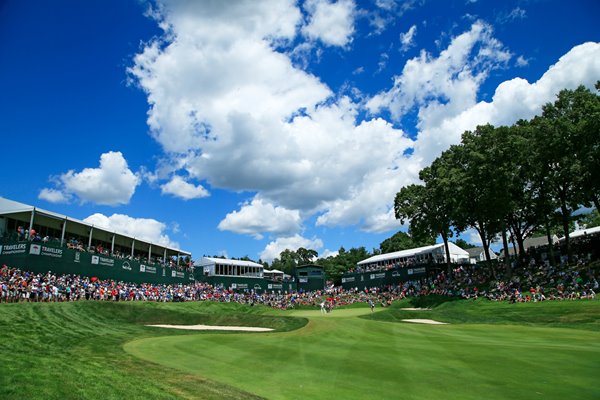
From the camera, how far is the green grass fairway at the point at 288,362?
1021 cm

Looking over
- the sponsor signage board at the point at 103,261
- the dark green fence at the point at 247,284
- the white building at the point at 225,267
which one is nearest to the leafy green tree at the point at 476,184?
the dark green fence at the point at 247,284

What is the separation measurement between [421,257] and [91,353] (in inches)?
2799

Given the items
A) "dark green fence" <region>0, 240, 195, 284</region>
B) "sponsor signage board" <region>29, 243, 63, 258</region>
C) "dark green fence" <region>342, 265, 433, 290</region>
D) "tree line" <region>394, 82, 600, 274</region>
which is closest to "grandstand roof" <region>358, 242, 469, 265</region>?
"dark green fence" <region>342, 265, 433, 290</region>

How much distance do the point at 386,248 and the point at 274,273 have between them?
43.3 m

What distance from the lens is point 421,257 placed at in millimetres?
79188

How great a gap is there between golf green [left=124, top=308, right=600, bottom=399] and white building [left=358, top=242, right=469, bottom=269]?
53.9 metres

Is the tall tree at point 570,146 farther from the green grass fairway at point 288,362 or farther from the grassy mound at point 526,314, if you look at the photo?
the green grass fairway at point 288,362

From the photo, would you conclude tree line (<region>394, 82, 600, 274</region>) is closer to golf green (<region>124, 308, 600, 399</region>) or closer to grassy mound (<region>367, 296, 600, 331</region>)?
grassy mound (<region>367, 296, 600, 331</region>)

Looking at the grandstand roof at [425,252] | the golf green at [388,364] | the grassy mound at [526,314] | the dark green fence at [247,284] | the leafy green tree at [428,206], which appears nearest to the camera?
the golf green at [388,364]

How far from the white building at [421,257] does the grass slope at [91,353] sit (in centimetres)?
4887

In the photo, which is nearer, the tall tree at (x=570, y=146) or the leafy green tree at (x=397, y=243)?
the tall tree at (x=570, y=146)

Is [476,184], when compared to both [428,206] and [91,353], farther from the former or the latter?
[91,353]

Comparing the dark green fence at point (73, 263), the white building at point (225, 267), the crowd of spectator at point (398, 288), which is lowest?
the crowd of spectator at point (398, 288)

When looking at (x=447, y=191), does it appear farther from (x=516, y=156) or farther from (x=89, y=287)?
(x=89, y=287)
